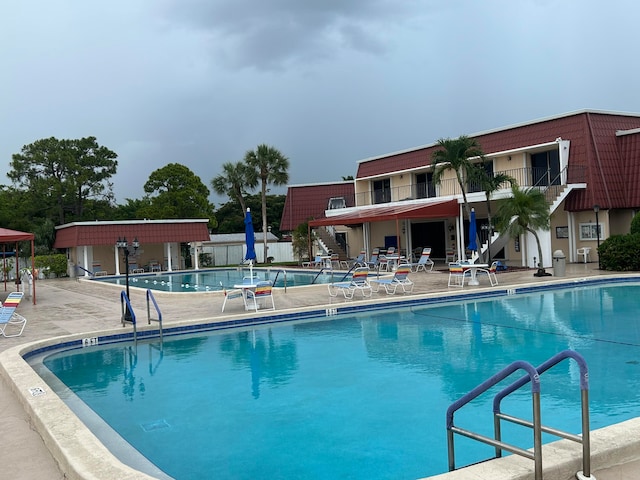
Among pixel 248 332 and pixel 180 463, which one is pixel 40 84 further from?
pixel 180 463

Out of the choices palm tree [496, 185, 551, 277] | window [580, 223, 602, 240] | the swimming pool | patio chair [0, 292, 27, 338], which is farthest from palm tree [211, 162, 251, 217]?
patio chair [0, 292, 27, 338]

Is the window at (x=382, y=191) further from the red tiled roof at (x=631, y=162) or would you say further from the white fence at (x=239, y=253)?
the red tiled roof at (x=631, y=162)

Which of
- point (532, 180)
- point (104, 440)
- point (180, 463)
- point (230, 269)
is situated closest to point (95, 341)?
point (104, 440)

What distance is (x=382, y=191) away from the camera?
33.7 meters

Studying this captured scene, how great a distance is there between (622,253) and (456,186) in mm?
9498

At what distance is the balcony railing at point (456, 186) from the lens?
24.2 m

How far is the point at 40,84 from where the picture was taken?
73.1 ft

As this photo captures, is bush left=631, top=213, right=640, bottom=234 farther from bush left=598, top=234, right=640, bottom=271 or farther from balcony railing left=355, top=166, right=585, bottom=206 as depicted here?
balcony railing left=355, top=166, right=585, bottom=206

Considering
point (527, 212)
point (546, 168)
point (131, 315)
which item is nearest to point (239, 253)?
point (546, 168)

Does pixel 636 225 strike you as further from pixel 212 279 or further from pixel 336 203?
pixel 336 203

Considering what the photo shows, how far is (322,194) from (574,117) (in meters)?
19.6


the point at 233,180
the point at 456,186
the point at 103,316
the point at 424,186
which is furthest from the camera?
the point at 233,180

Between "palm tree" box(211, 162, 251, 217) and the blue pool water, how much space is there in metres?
28.1

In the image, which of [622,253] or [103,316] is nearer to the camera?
[103,316]
